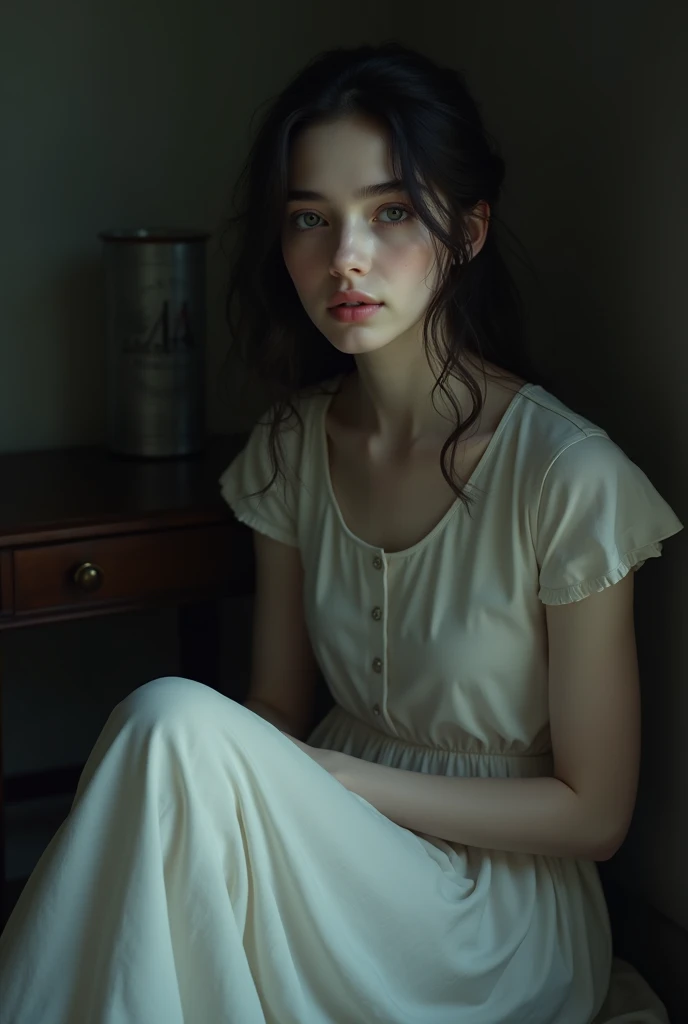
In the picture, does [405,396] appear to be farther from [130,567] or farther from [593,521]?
[130,567]

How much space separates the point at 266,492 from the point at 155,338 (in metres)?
0.34

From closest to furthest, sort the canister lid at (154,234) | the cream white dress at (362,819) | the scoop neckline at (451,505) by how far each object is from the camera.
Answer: the cream white dress at (362,819)
the scoop neckline at (451,505)
the canister lid at (154,234)

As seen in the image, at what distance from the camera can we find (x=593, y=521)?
3.99 feet

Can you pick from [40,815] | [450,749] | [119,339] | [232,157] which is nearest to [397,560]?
[450,749]

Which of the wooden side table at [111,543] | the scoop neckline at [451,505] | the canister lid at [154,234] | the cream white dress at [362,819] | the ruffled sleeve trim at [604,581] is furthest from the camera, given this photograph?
the canister lid at [154,234]

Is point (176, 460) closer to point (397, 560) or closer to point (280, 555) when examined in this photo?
point (280, 555)

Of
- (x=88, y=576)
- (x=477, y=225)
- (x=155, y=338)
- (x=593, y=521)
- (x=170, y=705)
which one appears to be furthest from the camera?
(x=155, y=338)

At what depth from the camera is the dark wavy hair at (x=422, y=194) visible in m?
1.25

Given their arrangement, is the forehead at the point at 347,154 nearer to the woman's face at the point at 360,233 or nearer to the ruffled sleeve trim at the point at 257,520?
the woman's face at the point at 360,233

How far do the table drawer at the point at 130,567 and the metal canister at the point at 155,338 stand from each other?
9.8 inches

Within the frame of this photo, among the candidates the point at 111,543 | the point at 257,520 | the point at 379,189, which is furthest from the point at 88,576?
the point at 379,189

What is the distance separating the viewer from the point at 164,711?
1110 millimetres

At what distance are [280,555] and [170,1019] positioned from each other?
1.97 ft

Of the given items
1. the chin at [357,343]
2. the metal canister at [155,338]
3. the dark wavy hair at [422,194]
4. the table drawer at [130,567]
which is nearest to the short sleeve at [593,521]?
the dark wavy hair at [422,194]
